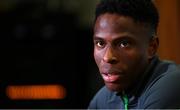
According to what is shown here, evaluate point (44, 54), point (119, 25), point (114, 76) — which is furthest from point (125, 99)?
point (44, 54)

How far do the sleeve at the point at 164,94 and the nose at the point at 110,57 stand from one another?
0.15 meters

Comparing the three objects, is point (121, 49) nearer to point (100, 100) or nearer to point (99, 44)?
point (99, 44)

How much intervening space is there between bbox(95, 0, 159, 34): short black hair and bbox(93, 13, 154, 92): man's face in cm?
1

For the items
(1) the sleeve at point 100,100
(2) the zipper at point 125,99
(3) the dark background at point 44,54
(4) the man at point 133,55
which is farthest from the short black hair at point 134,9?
(3) the dark background at point 44,54

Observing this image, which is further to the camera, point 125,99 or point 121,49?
point 125,99

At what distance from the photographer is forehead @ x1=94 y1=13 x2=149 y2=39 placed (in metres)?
1.38

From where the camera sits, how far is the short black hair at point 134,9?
1380 mm

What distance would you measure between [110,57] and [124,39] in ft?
0.22

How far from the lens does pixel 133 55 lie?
55.1 inches

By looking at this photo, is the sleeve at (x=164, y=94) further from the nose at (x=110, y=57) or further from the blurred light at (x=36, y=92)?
the blurred light at (x=36, y=92)

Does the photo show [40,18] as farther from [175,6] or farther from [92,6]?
[175,6]

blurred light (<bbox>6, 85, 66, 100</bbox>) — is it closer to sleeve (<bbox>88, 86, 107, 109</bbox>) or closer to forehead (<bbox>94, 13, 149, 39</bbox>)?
sleeve (<bbox>88, 86, 107, 109</bbox>)

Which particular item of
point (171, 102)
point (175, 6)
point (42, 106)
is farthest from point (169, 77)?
point (42, 106)

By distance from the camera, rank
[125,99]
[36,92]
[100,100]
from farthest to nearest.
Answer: [36,92] → [100,100] → [125,99]
